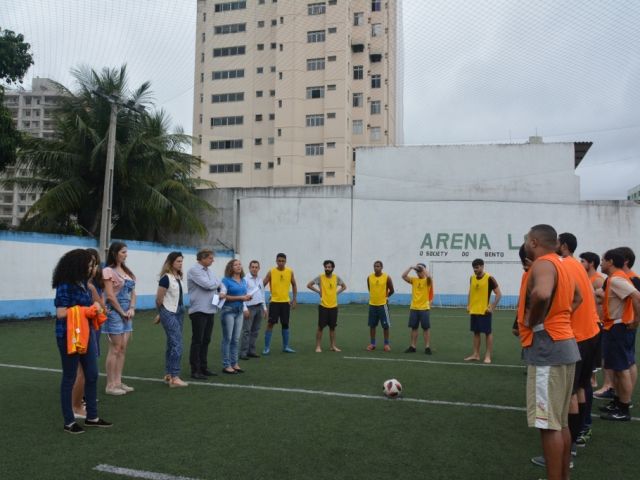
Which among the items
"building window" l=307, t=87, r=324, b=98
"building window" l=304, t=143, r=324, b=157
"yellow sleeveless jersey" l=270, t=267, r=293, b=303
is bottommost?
"yellow sleeveless jersey" l=270, t=267, r=293, b=303

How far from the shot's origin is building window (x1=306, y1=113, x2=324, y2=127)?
2070 inches

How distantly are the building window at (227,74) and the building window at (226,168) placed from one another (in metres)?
9.10

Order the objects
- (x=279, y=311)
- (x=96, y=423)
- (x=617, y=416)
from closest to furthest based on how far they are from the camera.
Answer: (x=96, y=423) < (x=617, y=416) < (x=279, y=311)

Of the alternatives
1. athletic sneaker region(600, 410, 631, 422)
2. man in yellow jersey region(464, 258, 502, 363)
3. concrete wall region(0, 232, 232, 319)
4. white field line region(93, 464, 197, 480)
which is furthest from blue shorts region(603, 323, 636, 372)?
concrete wall region(0, 232, 232, 319)

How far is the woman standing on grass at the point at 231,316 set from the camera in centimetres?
858

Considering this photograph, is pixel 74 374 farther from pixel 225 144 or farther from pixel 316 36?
pixel 225 144

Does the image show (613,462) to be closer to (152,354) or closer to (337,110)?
→ (152,354)

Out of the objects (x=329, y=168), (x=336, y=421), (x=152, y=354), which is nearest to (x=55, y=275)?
(x=336, y=421)

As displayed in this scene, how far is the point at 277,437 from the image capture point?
5.31m

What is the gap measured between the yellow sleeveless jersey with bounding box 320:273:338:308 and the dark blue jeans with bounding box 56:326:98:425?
625 cm

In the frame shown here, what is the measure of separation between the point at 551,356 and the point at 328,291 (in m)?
7.61

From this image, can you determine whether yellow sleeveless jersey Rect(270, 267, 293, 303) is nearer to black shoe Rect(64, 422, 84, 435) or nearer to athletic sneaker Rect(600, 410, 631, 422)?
black shoe Rect(64, 422, 84, 435)

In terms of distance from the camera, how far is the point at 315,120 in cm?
5281

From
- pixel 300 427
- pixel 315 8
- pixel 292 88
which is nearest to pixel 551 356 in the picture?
pixel 300 427
